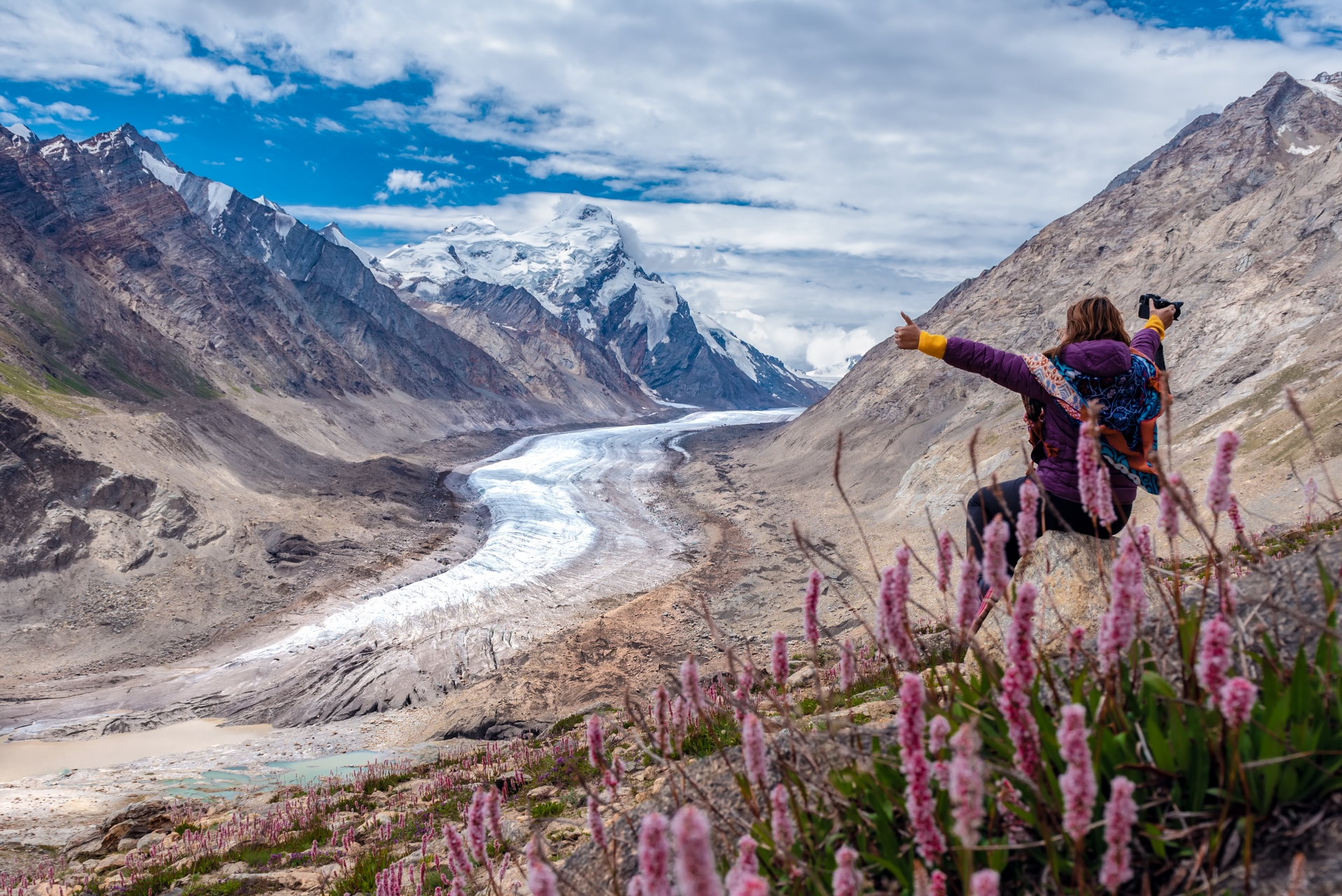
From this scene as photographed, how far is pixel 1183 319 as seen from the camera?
32.3 m

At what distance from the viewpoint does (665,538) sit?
1650 inches

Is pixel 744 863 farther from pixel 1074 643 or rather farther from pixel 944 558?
pixel 944 558

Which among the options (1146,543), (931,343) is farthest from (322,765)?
(1146,543)

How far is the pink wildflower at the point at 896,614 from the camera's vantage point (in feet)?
7.18

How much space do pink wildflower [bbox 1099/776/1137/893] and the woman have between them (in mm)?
2917

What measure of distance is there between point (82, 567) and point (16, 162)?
59770 mm

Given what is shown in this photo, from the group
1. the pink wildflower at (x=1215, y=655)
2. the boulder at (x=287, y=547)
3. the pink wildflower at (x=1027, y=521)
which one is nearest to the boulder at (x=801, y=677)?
the pink wildflower at (x=1027, y=521)

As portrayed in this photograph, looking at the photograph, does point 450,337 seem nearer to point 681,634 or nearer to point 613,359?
point 613,359

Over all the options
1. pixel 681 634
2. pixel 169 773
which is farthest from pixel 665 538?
pixel 169 773

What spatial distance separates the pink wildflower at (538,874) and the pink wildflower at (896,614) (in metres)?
1.18

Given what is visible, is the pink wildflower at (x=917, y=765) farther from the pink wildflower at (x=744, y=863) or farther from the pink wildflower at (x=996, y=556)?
the pink wildflower at (x=996, y=556)

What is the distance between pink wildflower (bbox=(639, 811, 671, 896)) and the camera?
1.50 metres

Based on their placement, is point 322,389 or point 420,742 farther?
point 322,389

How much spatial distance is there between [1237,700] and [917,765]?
0.67m
